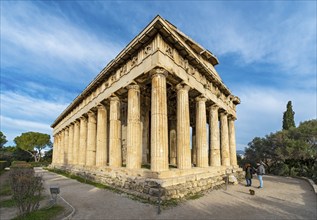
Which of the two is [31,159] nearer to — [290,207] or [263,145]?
[263,145]

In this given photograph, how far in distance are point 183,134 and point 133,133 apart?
10.2 ft

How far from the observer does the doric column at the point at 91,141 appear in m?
18.5

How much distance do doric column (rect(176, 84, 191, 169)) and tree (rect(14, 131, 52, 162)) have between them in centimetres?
5656

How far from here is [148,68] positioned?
36.1ft

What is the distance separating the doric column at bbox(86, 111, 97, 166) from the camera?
1850 centimetres

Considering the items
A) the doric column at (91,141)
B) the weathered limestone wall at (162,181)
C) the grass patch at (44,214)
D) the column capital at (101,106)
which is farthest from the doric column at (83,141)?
the grass patch at (44,214)

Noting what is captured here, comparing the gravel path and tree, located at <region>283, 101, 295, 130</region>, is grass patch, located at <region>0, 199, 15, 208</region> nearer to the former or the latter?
the gravel path

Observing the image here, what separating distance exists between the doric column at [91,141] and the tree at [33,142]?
45653 mm

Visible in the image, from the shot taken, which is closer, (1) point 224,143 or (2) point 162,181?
(2) point 162,181

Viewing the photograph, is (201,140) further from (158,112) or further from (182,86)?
(158,112)

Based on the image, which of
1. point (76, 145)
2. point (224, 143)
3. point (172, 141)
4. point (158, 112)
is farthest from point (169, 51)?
point (76, 145)

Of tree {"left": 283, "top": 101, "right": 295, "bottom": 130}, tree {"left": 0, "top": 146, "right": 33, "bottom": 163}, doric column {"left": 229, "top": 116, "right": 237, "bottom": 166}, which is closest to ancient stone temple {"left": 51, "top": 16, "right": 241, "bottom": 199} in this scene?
doric column {"left": 229, "top": 116, "right": 237, "bottom": 166}

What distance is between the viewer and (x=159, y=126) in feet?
34.1

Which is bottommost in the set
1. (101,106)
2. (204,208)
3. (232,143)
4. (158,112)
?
(204,208)
